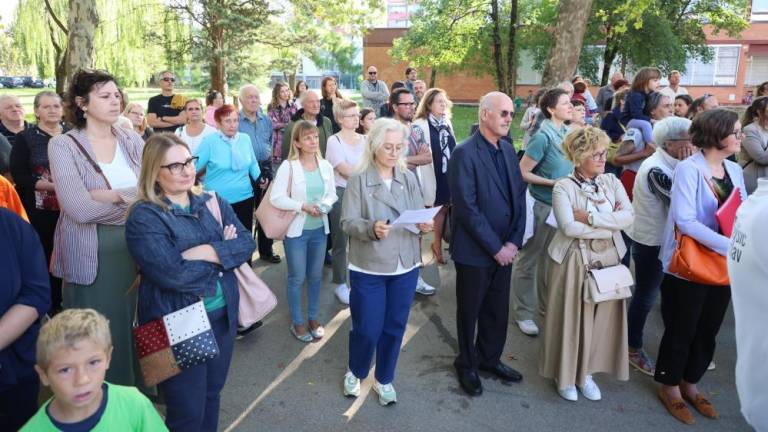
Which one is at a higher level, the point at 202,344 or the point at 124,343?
the point at 202,344

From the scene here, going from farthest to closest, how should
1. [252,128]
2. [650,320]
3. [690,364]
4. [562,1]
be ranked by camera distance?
1. [562,1]
2. [252,128]
3. [650,320]
4. [690,364]

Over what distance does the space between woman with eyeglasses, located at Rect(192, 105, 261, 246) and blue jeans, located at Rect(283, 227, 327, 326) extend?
46.9 inches

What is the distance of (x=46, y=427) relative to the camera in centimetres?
188

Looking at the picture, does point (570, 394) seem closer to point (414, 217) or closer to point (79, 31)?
point (414, 217)

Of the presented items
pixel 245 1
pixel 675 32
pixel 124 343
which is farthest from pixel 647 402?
pixel 675 32

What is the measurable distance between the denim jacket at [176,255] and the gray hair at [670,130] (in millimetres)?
3166

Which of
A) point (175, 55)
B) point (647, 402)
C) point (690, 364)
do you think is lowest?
point (647, 402)

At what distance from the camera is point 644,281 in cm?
416

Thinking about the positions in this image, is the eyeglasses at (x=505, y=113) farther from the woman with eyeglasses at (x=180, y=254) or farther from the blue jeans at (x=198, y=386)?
the blue jeans at (x=198, y=386)

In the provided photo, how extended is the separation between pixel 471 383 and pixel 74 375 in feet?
8.75

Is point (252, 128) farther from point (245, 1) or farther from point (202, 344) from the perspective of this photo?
point (245, 1)

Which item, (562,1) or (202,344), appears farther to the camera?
(562,1)

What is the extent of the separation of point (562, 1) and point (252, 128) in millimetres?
7174

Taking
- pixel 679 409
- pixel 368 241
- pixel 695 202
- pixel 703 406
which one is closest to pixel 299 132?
pixel 368 241
